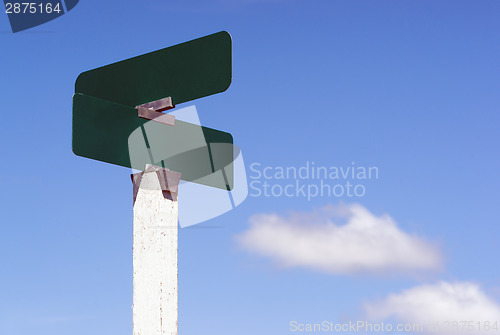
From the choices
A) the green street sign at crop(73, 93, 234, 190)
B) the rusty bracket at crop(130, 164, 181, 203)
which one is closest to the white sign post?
the rusty bracket at crop(130, 164, 181, 203)

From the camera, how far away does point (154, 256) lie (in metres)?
2.87

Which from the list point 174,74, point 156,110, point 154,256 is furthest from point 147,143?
point 154,256

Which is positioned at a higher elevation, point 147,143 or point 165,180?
point 147,143

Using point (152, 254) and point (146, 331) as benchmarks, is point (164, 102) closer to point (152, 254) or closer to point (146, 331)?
point (152, 254)

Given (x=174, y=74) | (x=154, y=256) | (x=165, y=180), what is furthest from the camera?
(x=174, y=74)

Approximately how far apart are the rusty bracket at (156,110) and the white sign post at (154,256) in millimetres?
228

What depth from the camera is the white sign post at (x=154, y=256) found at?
2828mm

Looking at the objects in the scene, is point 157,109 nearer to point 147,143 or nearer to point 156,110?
point 156,110

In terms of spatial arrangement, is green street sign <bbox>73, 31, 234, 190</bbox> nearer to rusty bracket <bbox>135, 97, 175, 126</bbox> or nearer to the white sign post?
rusty bracket <bbox>135, 97, 175, 126</bbox>

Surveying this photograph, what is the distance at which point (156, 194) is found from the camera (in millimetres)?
2932

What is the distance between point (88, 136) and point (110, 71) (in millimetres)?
488

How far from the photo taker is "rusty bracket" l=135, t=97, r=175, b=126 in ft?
9.97

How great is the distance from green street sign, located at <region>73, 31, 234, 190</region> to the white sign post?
12 cm

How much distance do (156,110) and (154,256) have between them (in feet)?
2.16
